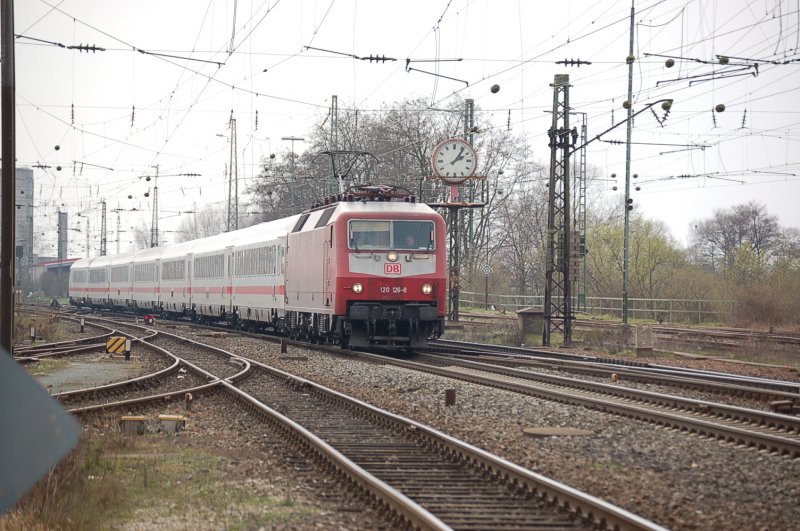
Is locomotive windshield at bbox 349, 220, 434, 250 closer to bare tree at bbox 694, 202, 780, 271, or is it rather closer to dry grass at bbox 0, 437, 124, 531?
dry grass at bbox 0, 437, 124, 531

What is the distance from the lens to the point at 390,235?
2352cm

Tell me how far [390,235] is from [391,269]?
0.82 m

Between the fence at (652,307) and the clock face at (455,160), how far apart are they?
10.1 m

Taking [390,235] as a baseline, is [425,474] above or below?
below

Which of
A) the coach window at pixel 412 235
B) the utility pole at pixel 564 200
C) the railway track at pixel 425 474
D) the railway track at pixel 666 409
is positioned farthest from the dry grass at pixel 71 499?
the utility pole at pixel 564 200

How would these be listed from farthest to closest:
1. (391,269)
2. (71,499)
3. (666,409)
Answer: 1. (391,269)
2. (666,409)
3. (71,499)

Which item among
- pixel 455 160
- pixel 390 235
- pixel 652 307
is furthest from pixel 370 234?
pixel 652 307

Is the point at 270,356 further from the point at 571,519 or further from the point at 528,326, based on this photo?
the point at 571,519

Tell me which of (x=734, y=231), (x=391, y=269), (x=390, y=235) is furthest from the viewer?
(x=734, y=231)

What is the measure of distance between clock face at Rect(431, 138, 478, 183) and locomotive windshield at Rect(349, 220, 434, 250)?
14.0 metres

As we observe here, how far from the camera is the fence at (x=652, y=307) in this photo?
41.4 metres

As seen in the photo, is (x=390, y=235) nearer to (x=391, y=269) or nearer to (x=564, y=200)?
(x=391, y=269)

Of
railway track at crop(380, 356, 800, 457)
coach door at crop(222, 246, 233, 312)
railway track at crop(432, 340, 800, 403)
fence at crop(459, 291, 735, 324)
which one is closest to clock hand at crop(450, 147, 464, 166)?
coach door at crop(222, 246, 233, 312)

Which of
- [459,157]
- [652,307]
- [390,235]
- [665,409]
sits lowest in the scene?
[665,409]
